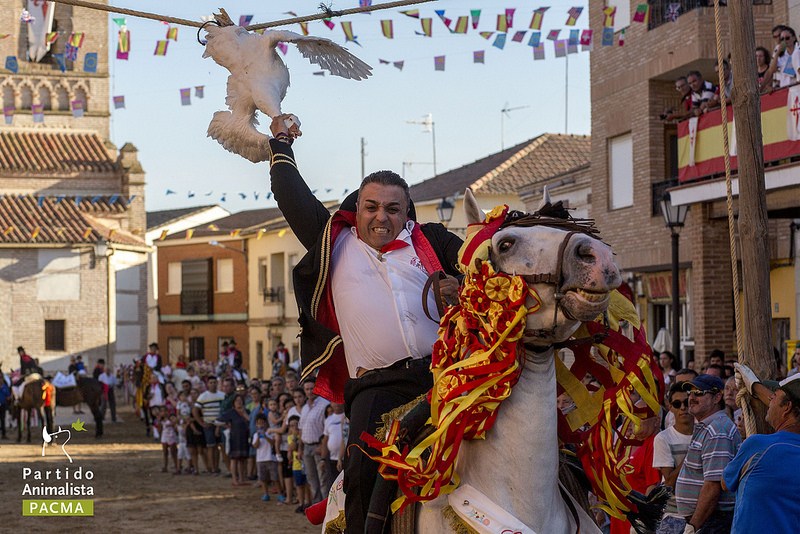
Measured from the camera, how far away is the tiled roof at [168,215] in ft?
213

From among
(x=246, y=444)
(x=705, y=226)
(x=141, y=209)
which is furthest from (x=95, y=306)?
(x=705, y=226)

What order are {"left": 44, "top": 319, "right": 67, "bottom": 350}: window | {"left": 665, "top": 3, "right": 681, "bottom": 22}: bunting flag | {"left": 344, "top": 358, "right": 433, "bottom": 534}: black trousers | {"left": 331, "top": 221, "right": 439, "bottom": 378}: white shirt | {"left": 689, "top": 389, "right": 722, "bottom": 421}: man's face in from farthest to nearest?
{"left": 44, "top": 319, "right": 67, "bottom": 350}: window
{"left": 665, "top": 3, "right": 681, "bottom": 22}: bunting flag
{"left": 689, "top": 389, "right": 722, "bottom": 421}: man's face
{"left": 331, "top": 221, "right": 439, "bottom": 378}: white shirt
{"left": 344, "top": 358, "right": 433, "bottom": 534}: black trousers

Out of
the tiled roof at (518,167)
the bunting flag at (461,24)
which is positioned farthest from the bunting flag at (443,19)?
the tiled roof at (518,167)

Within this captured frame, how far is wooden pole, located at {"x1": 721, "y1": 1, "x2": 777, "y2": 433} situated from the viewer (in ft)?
25.0

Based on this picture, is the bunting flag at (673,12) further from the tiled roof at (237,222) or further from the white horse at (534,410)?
the tiled roof at (237,222)

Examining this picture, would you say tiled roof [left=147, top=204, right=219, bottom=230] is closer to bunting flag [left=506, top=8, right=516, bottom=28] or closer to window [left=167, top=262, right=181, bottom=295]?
window [left=167, top=262, right=181, bottom=295]

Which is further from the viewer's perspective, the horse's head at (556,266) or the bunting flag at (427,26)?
the bunting flag at (427,26)

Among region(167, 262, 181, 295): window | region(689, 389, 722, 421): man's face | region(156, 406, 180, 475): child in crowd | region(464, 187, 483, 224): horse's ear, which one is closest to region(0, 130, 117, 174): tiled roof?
region(167, 262, 181, 295): window

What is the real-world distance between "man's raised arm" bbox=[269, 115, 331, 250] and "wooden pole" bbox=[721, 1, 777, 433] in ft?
11.2

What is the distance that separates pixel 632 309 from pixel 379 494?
123 cm

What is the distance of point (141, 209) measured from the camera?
152 feet

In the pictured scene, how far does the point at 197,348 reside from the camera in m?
61.3

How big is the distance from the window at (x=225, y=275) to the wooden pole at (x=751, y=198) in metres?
52.1

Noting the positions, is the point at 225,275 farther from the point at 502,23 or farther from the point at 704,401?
A: the point at 704,401
